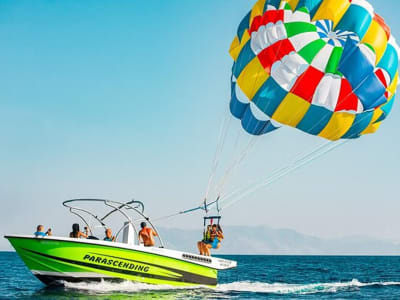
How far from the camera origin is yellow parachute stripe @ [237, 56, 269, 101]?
1247 cm

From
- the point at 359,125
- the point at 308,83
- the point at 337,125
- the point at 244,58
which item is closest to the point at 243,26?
the point at 244,58

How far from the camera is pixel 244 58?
41.9ft

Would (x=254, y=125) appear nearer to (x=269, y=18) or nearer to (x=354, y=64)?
(x=269, y=18)

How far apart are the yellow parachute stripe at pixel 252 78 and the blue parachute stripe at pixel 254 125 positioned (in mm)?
826

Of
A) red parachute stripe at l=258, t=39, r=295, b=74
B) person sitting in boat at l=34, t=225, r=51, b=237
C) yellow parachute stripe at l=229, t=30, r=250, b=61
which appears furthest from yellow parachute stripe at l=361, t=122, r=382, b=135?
person sitting in boat at l=34, t=225, r=51, b=237

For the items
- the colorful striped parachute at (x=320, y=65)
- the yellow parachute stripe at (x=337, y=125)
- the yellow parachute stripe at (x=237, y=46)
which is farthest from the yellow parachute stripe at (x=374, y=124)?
the yellow parachute stripe at (x=237, y=46)

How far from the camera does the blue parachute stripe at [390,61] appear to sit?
1178 centimetres

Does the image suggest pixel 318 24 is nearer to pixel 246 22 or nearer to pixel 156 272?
pixel 246 22

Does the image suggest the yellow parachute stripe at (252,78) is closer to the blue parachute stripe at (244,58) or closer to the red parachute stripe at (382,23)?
the blue parachute stripe at (244,58)

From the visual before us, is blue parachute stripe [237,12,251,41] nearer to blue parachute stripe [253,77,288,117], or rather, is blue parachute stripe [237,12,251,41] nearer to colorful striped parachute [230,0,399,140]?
colorful striped parachute [230,0,399,140]

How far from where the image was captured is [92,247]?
11719 mm

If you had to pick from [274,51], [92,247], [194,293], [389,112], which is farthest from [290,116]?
[92,247]

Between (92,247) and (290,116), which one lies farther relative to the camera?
(290,116)

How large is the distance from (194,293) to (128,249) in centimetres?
198
